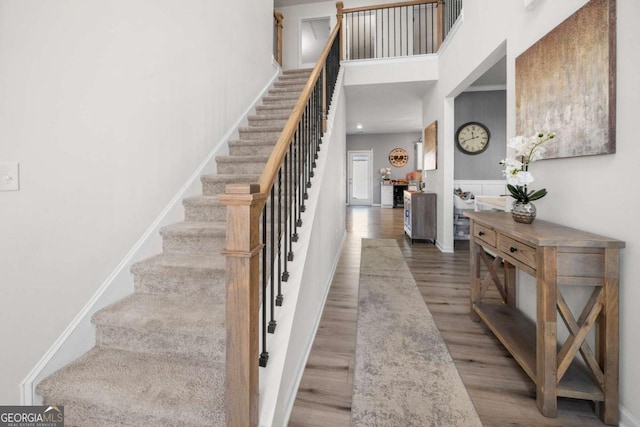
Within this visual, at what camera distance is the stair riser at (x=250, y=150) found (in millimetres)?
3016

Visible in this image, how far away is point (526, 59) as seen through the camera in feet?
6.70

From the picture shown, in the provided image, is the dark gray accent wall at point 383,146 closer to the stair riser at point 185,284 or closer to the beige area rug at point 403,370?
the beige area rug at point 403,370

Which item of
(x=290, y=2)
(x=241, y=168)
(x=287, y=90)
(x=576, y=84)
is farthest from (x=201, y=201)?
(x=290, y=2)

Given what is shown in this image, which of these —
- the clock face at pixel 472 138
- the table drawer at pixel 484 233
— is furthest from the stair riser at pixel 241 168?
the clock face at pixel 472 138

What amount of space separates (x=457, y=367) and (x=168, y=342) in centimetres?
167

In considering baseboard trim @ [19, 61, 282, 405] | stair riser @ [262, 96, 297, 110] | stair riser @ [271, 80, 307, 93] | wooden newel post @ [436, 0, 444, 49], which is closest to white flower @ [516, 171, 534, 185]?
baseboard trim @ [19, 61, 282, 405]

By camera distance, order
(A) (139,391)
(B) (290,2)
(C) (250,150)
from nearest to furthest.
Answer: (A) (139,391), (C) (250,150), (B) (290,2)

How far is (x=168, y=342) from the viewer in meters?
1.47

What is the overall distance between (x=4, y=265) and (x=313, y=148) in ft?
6.54

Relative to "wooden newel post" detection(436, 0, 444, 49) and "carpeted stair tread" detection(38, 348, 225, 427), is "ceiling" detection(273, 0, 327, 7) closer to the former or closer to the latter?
"wooden newel post" detection(436, 0, 444, 49)

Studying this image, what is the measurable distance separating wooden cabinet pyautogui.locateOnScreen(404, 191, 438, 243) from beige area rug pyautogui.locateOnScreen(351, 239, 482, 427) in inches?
88.8

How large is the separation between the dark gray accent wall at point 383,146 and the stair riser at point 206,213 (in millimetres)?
9440

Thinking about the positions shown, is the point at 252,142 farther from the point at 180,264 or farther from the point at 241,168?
the point at 180,264

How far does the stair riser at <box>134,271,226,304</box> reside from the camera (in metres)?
1.75
